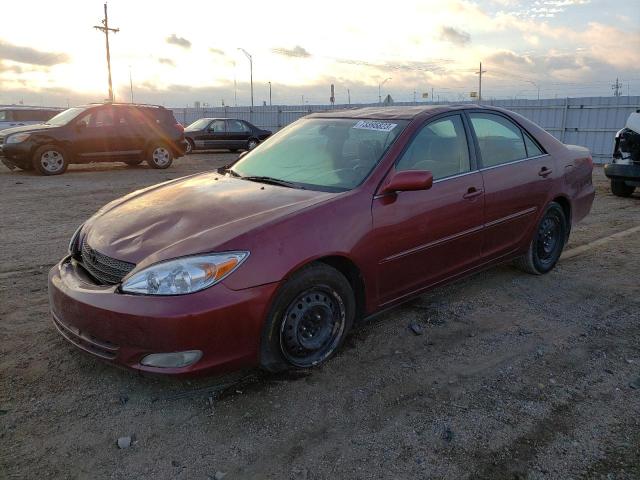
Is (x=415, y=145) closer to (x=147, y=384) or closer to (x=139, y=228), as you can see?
(x=139, y=228)

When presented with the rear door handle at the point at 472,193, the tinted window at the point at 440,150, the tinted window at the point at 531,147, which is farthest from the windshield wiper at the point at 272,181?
the tinted window at the point at 531,147

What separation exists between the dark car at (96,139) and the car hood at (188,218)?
1014 cm

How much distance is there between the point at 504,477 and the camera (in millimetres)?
2379

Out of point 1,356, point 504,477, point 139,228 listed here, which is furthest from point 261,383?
point 1,356

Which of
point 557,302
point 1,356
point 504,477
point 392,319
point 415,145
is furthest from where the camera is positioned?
point 557,302

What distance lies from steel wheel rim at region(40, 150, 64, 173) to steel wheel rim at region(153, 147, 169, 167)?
2397 millimetres

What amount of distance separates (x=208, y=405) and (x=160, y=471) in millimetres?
530

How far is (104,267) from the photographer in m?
3.04

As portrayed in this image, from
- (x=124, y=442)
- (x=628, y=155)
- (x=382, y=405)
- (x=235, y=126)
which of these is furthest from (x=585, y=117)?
(x=124, y=442)

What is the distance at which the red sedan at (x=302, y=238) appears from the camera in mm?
2742

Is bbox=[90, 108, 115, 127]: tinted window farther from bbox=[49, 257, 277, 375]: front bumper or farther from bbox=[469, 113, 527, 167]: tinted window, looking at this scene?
bbox=[49, 257, 277, 375]: front bumper

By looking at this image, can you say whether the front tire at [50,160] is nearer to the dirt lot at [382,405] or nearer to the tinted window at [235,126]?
the tinted window at [235,126]

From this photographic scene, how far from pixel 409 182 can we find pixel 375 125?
76cm

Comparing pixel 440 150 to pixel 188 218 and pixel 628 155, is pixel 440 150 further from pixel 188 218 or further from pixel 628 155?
pixel 628 155
